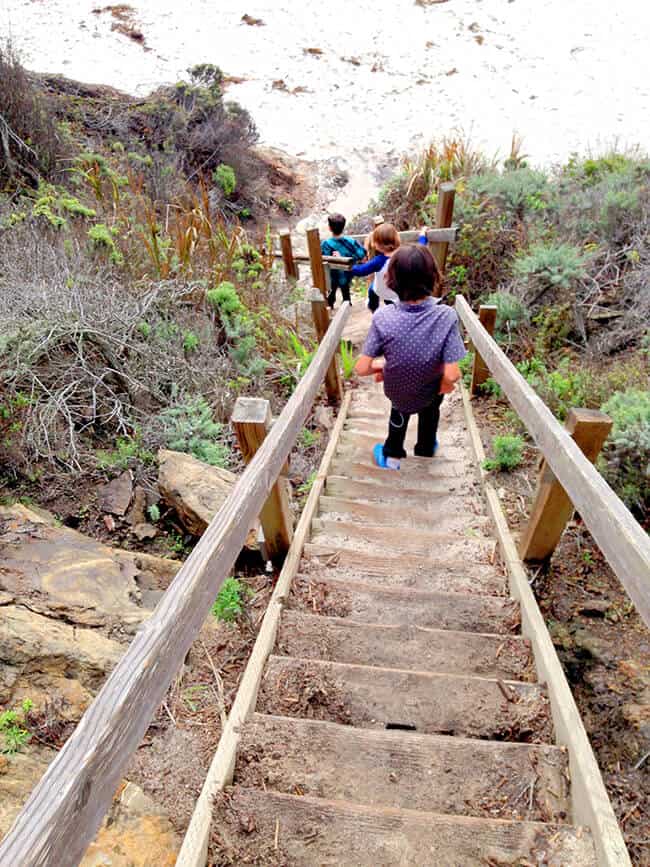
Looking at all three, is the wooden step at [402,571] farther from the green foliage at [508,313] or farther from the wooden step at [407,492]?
the green foliage at [508,313]

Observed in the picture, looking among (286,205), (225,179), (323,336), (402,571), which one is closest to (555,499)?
(402,571)

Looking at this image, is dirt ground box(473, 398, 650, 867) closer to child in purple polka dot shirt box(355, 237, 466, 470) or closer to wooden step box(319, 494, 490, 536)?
wooden step box(319, 494, 490, 536)

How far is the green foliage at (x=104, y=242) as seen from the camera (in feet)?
15.7

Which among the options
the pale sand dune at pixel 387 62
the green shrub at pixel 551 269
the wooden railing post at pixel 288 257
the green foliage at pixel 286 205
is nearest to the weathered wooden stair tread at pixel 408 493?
the green shrub at pixel 551 269

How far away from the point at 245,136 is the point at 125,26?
26.3ft

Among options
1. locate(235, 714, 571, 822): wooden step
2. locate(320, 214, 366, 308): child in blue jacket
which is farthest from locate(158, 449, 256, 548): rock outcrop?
locate(320, 214, 366, 308): child in blue jacket

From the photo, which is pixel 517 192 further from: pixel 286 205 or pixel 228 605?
pixel 286 205

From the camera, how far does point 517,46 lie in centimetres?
1666

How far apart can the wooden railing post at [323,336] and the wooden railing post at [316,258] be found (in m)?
1.25

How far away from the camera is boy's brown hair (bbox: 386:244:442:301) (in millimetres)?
2668

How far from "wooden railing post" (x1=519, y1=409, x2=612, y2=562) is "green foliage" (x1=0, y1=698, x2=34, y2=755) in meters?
2.38

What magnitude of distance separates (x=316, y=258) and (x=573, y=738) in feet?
19.1

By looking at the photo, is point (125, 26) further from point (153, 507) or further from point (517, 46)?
point (153, 507)

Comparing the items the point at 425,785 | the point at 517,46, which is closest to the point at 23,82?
the point at 425,785
